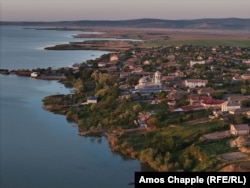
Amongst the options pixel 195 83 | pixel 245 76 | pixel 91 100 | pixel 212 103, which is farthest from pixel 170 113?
pixel 245 76

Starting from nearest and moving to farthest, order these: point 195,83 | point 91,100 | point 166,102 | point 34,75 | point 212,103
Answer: point 212,103 < point 166,102 < point 91,100 < point 195,83 < point 34,75

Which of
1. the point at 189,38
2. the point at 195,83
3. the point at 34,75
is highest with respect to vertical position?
the point at 195,83

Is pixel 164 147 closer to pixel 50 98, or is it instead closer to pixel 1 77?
pixel 50 98

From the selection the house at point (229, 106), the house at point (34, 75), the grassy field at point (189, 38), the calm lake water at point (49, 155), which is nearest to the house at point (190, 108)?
the house at point (229, 106)

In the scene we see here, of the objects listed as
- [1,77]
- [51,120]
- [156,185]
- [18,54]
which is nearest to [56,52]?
[18,54]

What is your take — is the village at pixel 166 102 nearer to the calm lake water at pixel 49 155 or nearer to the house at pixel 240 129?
the house at pixel 240 129

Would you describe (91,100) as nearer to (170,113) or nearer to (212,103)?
(170,113)

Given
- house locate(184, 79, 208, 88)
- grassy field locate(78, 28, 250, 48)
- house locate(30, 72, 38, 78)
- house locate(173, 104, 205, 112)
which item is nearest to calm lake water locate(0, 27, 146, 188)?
house locate(173, 104, 205, 112)

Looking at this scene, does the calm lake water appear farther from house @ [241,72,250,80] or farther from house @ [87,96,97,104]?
house @ [241,72,250,80]

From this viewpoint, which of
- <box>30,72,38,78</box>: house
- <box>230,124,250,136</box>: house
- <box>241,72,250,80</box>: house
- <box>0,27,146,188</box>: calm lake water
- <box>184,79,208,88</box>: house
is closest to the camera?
<box>0,27,146,188</box>: calm lake water
